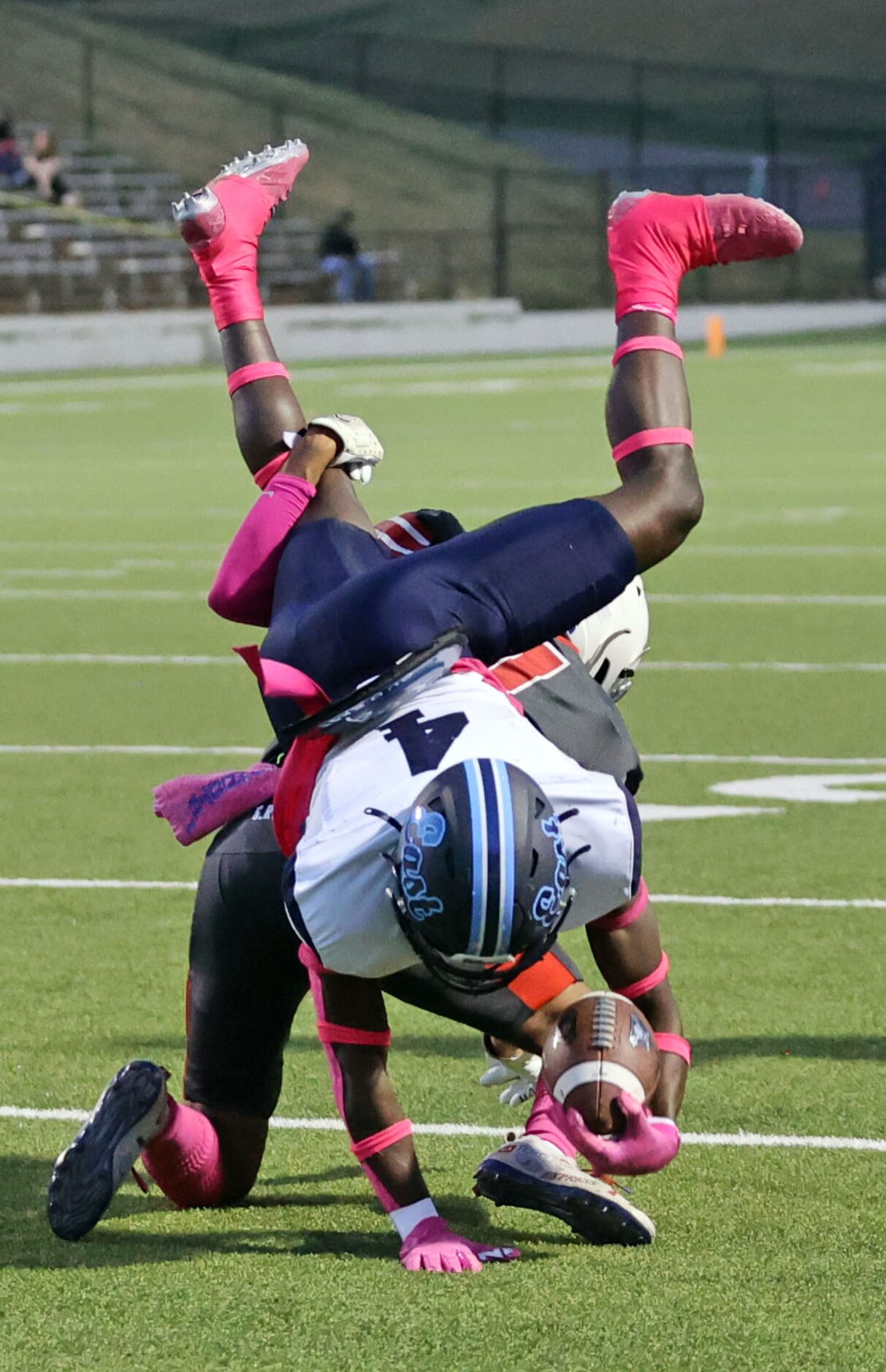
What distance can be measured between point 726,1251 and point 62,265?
36240mm

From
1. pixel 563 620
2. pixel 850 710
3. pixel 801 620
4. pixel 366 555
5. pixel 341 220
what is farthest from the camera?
pixel 341 220

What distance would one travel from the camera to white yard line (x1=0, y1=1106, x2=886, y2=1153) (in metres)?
5.09

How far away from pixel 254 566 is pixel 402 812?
2.88 feet

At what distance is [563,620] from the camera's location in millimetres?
4348

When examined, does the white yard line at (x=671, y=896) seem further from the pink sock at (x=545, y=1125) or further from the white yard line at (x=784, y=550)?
the white yard line at (x=784, y=550)

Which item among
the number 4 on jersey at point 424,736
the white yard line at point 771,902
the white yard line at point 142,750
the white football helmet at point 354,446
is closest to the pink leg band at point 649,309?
the white football helmet at point 354,446

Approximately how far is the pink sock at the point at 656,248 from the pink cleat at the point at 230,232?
3.97ft

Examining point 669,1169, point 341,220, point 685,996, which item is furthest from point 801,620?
point 341,220

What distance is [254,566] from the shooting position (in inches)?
184

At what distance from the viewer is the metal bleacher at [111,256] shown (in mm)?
39344

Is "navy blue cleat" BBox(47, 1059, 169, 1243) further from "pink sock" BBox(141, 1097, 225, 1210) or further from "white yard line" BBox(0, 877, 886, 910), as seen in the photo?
"white yard line" BBox(0, 877, 886, 910)

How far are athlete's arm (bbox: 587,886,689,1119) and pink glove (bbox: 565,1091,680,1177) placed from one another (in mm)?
498

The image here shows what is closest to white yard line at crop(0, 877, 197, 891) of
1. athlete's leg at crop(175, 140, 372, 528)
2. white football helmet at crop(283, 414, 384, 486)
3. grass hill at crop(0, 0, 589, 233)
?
athlete's leg at crop(175, 140, 372, 528)

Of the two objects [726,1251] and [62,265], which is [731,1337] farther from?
[62,265]
